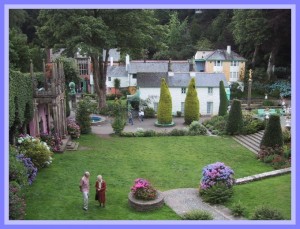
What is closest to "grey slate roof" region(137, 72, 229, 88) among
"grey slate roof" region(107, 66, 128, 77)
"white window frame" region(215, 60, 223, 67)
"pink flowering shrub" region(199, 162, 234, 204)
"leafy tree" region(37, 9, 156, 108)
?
"leafy tree" region(37, 9, 156, 108)

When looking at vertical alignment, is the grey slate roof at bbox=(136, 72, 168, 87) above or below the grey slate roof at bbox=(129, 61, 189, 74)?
below

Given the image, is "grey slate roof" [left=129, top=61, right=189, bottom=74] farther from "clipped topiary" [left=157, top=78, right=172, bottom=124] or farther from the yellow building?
"clipped topiary" [left=157, top=78, right=172, bottom=124]

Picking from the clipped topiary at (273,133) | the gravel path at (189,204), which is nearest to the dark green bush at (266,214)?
the gravel path at (189,204)

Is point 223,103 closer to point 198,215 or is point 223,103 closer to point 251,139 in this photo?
point 251,139

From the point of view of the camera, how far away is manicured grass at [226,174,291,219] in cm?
1424

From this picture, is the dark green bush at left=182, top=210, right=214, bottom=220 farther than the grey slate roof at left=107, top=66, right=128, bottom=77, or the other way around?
the grey slate roof at left=107, top=66, right=128, bottom=77

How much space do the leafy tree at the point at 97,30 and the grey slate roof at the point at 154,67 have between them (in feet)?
44.1

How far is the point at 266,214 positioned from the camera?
43.2ft

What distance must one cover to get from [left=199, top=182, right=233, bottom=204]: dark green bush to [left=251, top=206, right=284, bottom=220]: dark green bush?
2032 mm

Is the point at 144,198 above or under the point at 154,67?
under

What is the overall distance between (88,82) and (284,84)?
30.4 m

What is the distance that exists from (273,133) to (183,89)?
17696 mm

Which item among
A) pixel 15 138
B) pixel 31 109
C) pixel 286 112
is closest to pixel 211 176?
pixel 15 138

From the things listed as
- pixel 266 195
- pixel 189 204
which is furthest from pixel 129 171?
pixel 266 195
